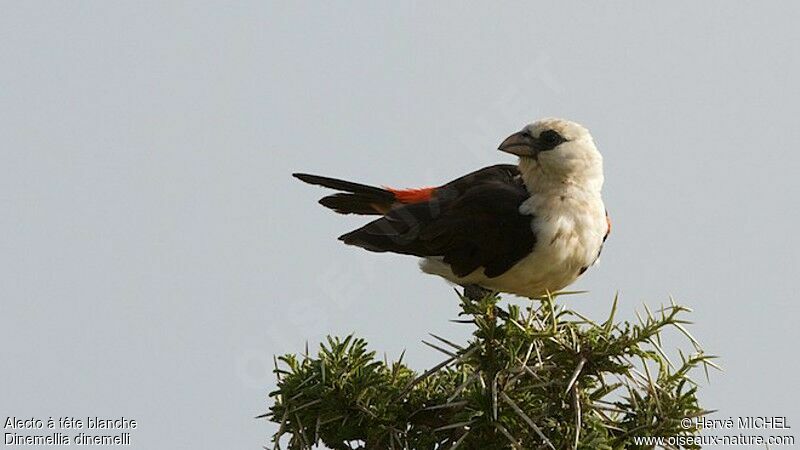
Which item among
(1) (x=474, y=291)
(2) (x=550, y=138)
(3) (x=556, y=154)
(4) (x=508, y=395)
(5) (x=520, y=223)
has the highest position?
(2) (x=550, y=138)

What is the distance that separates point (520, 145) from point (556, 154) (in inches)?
8.1

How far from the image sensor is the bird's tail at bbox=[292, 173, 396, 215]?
6.13 meters

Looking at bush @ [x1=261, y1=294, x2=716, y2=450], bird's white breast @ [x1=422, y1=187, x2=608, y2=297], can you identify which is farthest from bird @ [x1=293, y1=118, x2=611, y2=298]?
bush @ [x1=261, y1=294, x2=716, y2=450]

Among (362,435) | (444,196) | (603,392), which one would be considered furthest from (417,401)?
(444,196)

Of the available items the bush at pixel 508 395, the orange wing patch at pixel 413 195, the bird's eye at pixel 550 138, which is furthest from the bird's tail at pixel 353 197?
the bush at pixel 508 395

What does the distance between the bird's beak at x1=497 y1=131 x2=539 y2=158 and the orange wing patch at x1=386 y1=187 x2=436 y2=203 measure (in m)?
0.64

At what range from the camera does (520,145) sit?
18.2 feet

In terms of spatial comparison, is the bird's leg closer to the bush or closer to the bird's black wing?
the bird's black wing

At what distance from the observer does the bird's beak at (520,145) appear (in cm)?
554

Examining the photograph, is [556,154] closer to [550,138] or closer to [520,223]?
[550,138]

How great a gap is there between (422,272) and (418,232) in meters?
0.24

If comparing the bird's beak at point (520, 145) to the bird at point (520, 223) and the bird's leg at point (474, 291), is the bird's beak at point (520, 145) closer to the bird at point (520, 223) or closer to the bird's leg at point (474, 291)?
the bird at point (520, 223)

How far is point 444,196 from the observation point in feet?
19.3

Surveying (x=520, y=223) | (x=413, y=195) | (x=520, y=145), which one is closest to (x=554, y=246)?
(x=520, y=223)
